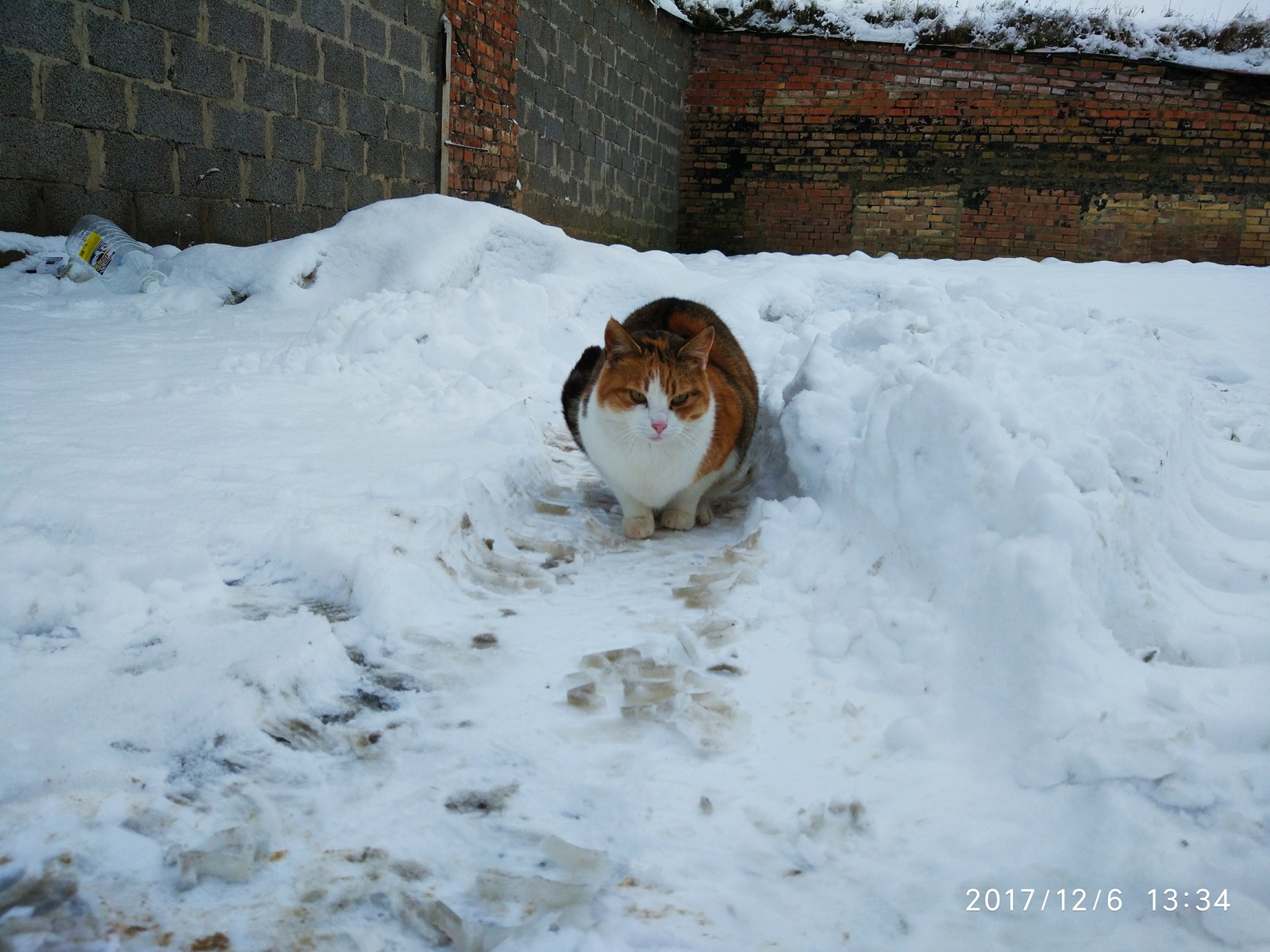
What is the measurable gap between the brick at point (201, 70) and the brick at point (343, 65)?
828mm

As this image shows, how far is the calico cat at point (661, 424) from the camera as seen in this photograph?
278 centimetres

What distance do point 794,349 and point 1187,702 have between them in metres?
2.76

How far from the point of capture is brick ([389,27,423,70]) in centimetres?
618

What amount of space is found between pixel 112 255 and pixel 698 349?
3299mm

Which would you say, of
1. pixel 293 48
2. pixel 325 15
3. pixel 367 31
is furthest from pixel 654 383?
pixel 367 31

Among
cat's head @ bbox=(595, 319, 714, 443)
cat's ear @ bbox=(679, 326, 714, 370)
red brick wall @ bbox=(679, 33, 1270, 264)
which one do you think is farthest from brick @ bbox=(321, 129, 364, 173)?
red brick wall @ bbox=(679, 33, 1270, 264)

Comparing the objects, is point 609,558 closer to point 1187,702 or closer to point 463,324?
point 1187,702

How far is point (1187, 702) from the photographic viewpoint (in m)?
1.58

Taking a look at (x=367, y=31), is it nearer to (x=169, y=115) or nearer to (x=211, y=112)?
(x=211, y=112)

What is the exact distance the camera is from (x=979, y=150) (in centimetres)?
1142

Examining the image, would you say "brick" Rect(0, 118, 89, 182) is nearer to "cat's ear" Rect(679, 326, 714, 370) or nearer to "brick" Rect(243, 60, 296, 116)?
"brick" Rect(243, 60, 296, 116)

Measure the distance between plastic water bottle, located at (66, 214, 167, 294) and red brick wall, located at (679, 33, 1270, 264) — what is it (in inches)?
361

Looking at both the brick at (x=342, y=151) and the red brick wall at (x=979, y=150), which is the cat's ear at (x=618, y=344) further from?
the red brick wall at (x=979, y=150)

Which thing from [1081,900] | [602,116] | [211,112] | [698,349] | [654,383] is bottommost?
[1081,900]
